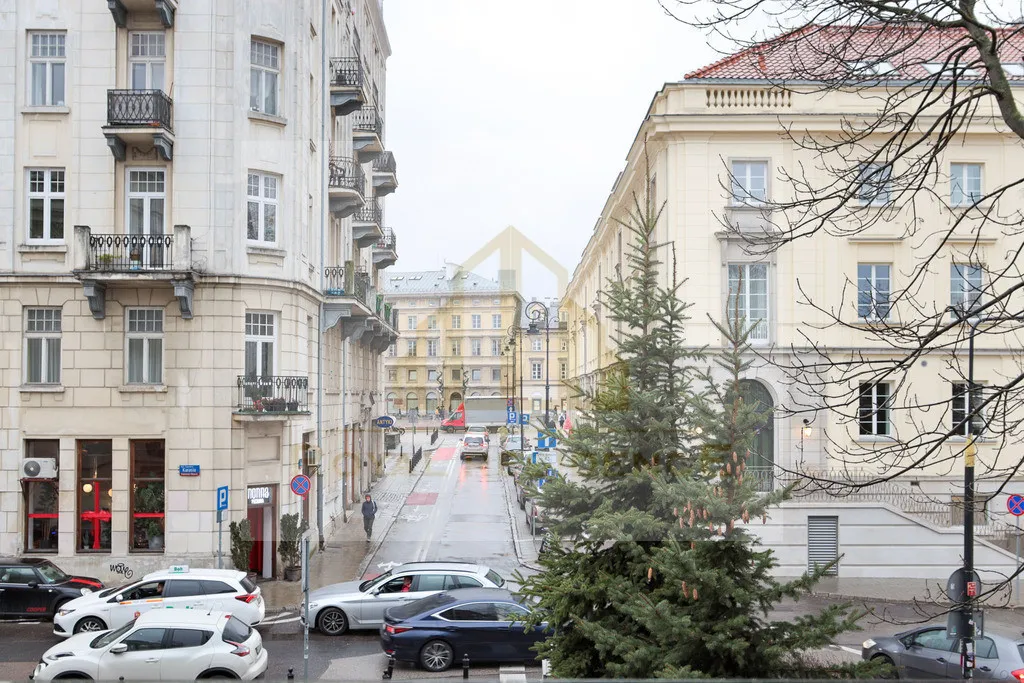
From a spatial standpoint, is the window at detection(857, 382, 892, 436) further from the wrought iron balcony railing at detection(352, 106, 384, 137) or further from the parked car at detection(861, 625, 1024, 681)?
the wrought iron balcony railing at detection(352, 106, 384, 137)

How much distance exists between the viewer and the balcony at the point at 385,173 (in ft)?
49.2

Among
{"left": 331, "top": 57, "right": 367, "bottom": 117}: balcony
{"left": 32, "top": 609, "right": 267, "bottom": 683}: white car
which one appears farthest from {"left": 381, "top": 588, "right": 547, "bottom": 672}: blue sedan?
{"left": 331, "top": 57, "right": 367, "bottom": 117}: balcony

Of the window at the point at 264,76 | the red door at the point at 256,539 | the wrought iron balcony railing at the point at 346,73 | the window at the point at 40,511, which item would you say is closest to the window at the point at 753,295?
the wrought iron balcony railing at the point at 346,73

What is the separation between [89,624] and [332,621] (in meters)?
3.18

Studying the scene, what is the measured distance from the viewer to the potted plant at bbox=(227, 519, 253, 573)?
45.1 feet

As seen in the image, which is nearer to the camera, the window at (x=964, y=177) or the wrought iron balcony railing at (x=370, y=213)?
the window at (x=964, y=177)

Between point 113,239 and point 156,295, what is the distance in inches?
44.7

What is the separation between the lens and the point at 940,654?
1016cm

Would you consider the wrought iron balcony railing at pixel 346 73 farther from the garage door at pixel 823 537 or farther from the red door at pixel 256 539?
the garage door at pixel 823 537

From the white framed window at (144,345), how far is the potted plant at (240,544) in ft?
9.08

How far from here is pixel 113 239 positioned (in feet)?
45.8

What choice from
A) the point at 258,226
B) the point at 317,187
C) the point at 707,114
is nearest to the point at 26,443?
the point at 258,226

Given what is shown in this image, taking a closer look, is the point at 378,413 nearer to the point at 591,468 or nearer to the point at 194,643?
the point at 194,643

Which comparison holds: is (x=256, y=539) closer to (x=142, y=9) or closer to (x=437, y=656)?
(x=437, y=656)
